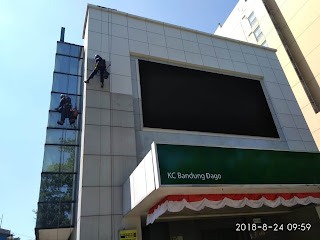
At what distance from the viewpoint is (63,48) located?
13.9 metres

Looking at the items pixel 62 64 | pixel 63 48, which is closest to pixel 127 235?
pixel 62 64

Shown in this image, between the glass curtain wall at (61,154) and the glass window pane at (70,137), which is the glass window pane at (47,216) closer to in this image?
the glass curtain wall at (61,154)

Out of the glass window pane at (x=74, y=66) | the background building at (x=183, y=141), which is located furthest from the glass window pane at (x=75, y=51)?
the background building at (x=183, y=141)

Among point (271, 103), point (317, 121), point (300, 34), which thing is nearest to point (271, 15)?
point (300, 34)

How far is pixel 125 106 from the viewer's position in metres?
11.0

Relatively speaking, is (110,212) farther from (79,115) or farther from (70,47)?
(70,47)

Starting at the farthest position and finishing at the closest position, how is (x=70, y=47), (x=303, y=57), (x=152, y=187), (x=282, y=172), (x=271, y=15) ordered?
1. (x=271, y=15)
2. (x=303, y=57)
3. (x=70, y=47)
4. (x=282, y=172)
5. (x=152, y=187)

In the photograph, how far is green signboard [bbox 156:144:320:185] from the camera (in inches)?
263

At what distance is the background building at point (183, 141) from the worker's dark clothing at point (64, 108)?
146cm

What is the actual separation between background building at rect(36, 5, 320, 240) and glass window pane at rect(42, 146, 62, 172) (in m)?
0.88

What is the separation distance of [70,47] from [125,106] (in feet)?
19.5

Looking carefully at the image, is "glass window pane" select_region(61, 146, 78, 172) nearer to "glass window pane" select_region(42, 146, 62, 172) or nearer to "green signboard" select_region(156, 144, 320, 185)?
"glass window pane" select_region(42, 146, 62, 172)

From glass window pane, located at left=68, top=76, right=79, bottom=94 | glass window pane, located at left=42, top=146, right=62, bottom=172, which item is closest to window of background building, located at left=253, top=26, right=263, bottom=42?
glass window pane, located at left=68, top=76, right=79, bottom=94

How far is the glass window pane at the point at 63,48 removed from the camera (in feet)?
45.2
